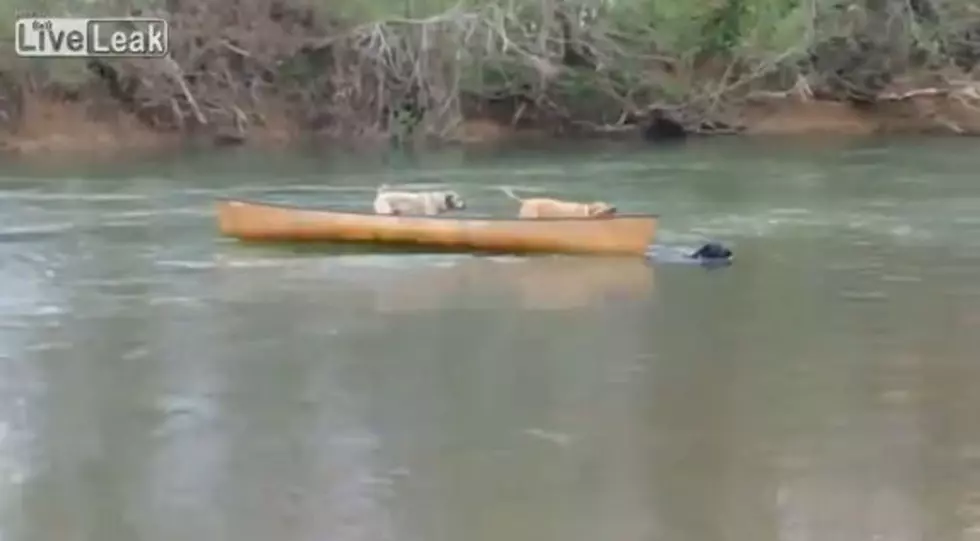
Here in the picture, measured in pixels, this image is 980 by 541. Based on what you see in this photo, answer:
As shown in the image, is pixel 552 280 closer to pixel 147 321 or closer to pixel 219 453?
pixel 147 321

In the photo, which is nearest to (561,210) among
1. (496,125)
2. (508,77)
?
(508,77)

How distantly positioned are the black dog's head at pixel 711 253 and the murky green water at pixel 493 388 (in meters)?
0.26

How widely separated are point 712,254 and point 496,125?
63.6 feet

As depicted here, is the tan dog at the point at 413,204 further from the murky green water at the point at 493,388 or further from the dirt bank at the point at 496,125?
the dirt bank at the point at 496,125

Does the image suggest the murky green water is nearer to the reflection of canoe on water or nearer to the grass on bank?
the reflection of canoe on water

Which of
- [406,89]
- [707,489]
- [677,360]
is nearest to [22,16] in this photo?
[406,89]

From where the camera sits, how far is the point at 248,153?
1289 inches

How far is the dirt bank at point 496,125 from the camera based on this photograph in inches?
1326

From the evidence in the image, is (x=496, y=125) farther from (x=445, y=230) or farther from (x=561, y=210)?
(x=445, y=230)

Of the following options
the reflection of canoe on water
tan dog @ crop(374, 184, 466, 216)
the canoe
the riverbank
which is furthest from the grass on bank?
the reflection of canoe on water

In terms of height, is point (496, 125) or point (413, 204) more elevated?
point (413, 204)

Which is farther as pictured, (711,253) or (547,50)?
(547,50)

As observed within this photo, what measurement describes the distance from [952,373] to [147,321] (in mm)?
6174

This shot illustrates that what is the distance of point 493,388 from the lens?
1181 centimetres
